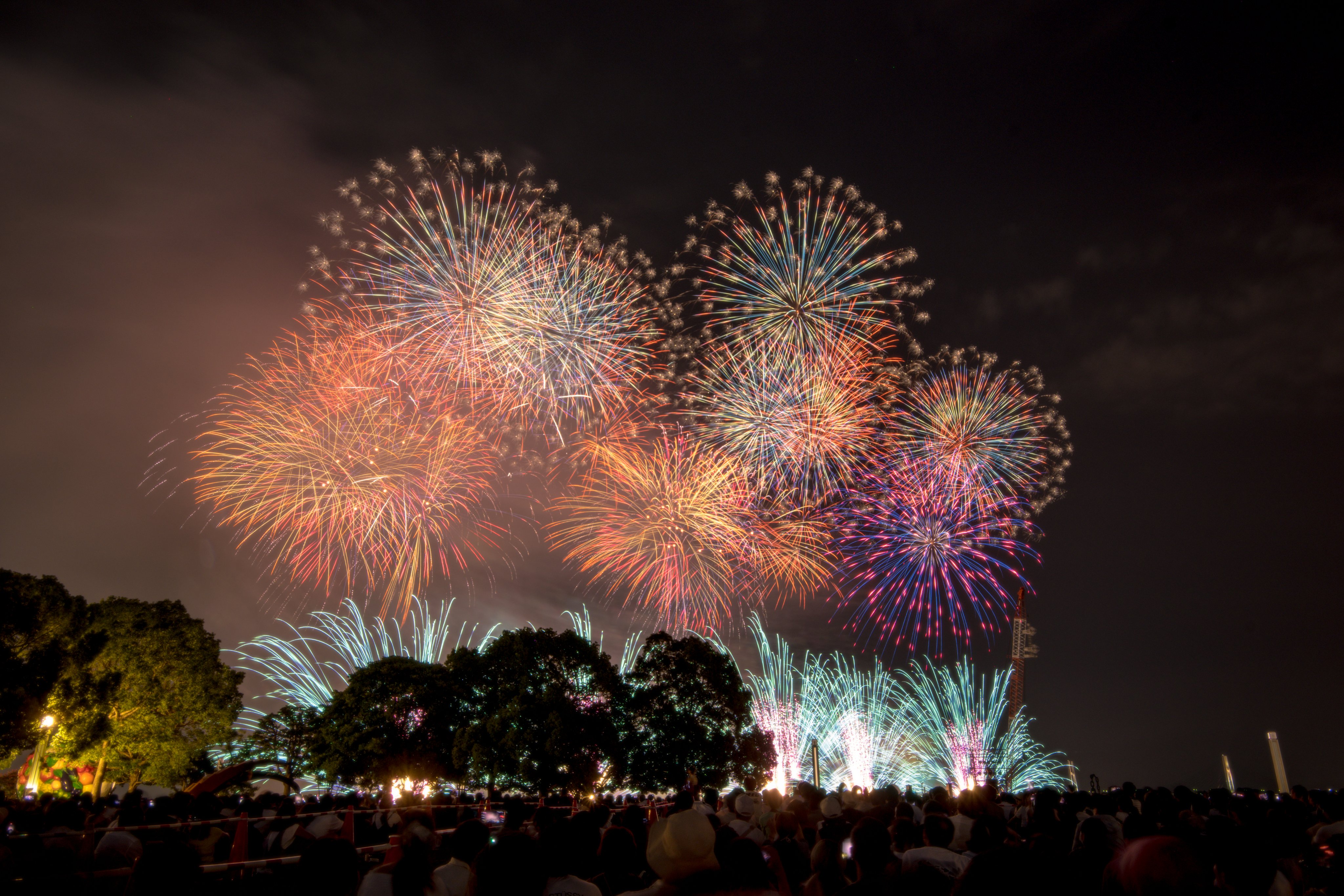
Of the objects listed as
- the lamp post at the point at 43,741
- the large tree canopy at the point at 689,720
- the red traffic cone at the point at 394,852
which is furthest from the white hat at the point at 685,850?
the lamp post at the point at 43,741

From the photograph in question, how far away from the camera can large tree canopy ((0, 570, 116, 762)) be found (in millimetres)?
27312

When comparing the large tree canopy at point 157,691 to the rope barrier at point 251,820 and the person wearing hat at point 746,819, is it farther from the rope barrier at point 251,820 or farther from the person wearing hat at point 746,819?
the person wearing hat at point 746,819

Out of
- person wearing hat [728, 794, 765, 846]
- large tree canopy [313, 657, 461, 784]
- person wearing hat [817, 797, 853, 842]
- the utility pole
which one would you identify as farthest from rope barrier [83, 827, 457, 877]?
the utility pole

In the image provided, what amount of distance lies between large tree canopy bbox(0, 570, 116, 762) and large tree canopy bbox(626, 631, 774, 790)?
945 inches

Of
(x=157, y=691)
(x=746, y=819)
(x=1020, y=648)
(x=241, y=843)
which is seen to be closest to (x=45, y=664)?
(x=157, y=691)

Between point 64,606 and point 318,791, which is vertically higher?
point 64,606

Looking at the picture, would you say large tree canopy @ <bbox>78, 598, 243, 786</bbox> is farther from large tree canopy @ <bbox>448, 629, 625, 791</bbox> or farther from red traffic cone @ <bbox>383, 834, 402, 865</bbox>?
red traffic cone @ <bbox>383, 834, 402, 865</bbox>

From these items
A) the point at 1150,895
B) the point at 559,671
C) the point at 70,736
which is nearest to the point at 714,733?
the point at 559,671

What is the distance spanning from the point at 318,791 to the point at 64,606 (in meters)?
14.7

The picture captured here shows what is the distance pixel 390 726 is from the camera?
121ft

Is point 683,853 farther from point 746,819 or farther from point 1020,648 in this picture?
point 1020,648

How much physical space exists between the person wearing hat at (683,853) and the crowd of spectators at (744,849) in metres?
0.01

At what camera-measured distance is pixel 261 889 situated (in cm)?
1151

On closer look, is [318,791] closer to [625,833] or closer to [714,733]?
[714,733]
